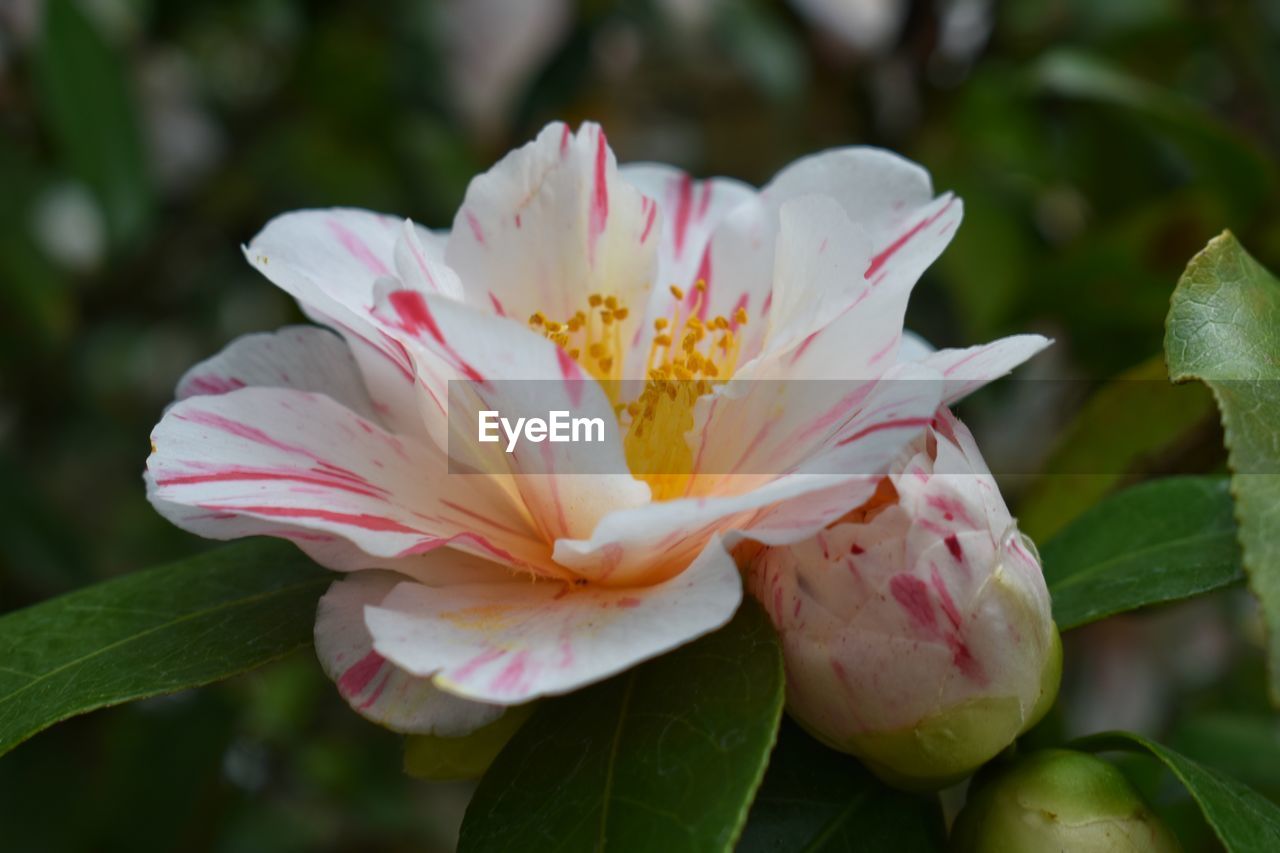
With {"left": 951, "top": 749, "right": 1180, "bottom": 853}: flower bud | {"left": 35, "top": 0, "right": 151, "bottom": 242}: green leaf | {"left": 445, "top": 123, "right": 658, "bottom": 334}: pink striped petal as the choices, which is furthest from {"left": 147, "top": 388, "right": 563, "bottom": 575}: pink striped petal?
{"left": 35, "top": 0, "right": 151, "bottom": 242}: green leaf

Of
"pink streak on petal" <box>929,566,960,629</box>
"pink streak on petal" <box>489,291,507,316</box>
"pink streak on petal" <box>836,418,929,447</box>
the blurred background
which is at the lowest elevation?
the blurred background

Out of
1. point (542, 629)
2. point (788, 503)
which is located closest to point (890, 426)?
point (788, 503)

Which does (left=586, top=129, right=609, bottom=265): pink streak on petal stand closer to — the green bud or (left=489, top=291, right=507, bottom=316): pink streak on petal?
(left=489, top=291, right=507, bottom=316): pink streak on petal

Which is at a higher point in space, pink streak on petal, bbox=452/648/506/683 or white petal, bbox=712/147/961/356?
white petal, bbox=712/147/961/356

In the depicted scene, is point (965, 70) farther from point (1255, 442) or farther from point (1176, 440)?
point (1255, 442)

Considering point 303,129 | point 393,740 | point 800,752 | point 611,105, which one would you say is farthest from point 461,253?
point 611,105

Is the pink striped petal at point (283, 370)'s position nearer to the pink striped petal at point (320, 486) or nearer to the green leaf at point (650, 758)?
the pink striped petal at point (320, 486)

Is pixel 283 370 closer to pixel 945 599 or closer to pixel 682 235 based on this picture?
pixel 682 235

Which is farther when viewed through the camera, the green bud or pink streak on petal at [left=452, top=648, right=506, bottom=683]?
the green bud
